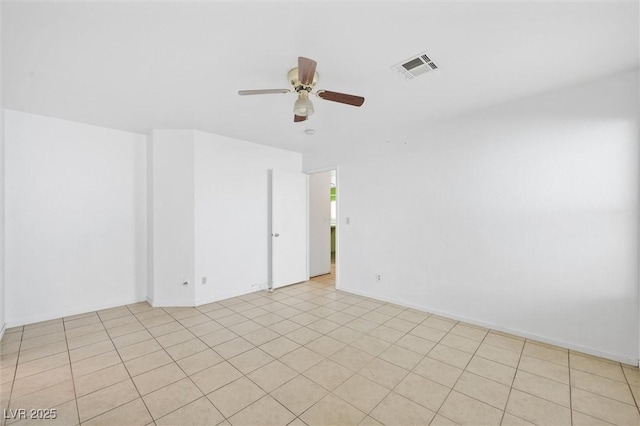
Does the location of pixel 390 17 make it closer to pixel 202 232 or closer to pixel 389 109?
pixel 389 109

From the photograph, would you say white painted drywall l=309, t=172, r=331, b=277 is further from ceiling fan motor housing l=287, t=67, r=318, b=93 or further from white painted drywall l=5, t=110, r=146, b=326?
ceiling fan motor housing l=287, t=67, r=318, b=93

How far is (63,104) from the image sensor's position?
2.82m

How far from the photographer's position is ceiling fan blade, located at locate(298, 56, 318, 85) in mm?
1659

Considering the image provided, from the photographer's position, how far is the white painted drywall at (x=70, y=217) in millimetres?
3035

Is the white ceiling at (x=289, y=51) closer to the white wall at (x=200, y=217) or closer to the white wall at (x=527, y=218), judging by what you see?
the white wall at (x=527, y=218)

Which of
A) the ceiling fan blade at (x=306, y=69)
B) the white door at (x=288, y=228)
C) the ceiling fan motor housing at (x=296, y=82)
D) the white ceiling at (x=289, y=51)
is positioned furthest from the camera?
the white door at (x=288, y=228)

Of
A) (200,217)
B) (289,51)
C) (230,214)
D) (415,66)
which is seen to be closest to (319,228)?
(230,214)

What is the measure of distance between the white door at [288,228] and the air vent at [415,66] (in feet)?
9.28

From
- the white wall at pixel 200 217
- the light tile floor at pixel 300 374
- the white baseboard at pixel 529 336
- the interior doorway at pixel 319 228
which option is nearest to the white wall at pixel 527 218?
the white baseboard at pixel 529 336

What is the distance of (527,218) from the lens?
107 inches

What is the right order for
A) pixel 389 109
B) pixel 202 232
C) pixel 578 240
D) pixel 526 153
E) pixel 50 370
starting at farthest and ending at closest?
1. pixel 202 232
2. pixel 389 109
3. pixel 526 153
4. pixel 578 240
5. pixel 50 370

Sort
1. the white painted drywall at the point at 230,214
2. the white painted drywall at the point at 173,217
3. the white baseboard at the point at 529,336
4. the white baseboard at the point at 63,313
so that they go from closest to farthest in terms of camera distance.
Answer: the white baseboard at the point at 529,336
the white baseboard at the point at 63,313
the white painted drywall at the point at 173,217
the white painted drywall at the point at 230,214

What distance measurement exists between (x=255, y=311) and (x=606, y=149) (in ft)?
13.4

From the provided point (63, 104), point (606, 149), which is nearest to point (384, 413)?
point (606, 149)
